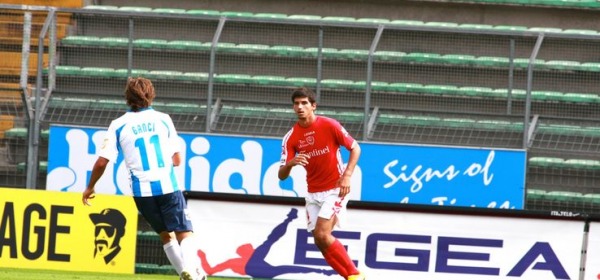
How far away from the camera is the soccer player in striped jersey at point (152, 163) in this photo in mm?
8945

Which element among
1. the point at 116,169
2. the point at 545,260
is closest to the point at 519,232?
the point at 545,260

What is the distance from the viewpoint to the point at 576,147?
13.8 metres

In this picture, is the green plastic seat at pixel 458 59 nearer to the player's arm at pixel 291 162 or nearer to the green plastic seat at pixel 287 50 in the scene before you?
the green plastic seat at pixel 287 50

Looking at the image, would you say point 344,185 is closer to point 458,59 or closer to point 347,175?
point 347,175

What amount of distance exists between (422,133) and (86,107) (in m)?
4.18

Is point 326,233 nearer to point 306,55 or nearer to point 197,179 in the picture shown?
point 197,179

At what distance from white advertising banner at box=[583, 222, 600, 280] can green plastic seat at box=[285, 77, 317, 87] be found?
4.36 meters

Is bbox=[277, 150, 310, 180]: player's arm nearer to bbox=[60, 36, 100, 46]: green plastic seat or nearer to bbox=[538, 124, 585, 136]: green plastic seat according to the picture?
bbox=[538, 124, 585, 136]: green plastic seat

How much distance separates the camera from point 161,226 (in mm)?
9086

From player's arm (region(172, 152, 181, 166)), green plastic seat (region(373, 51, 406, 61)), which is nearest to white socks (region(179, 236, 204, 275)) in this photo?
player's arm (region(172, 152, 181, 166))

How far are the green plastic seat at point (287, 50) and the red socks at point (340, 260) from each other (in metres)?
5.52

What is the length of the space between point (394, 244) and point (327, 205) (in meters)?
2.30

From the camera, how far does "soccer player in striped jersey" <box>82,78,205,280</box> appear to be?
8945 millimetres

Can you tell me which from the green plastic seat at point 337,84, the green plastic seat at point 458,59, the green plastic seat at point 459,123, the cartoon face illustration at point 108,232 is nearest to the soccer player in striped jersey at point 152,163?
the cartoon face illustration at point 108,232
